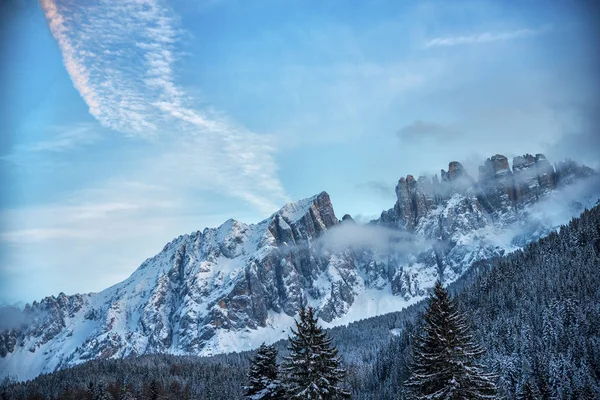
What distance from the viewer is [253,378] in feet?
121

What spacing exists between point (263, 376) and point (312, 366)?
7.09m

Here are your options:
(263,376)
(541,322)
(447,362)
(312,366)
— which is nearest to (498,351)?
(541,322)

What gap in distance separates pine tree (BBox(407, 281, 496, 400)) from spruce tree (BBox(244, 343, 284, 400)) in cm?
1230

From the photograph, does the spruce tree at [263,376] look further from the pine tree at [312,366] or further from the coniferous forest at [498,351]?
the pine tree at [312,366]

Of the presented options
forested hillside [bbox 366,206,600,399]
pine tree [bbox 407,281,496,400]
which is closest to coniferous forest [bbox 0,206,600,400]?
pine tree [bbox 407,281,496,400]

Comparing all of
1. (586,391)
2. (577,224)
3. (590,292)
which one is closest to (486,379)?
(586,391)

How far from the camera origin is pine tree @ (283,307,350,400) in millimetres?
30766

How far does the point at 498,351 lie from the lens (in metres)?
117

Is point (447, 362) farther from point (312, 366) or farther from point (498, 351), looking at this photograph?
point (498, 351)

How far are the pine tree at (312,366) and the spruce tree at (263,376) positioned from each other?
444cm

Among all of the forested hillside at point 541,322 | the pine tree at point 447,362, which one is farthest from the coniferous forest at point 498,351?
the forested hillside at point 541,322

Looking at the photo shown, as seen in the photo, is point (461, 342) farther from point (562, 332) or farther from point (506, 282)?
point (506, 282)

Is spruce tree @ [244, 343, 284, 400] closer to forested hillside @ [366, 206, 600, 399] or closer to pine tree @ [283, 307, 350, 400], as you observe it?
pine tree @ [283, 307, 350, 400]

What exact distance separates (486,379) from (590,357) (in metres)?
93.6
